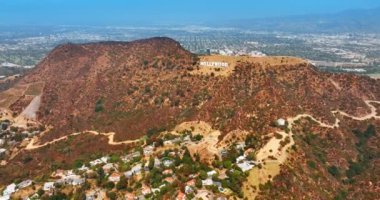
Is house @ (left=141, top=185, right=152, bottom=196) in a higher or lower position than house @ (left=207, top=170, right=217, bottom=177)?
lower

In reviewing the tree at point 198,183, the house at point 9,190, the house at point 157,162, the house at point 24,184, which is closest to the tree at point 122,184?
the house at point 157,162

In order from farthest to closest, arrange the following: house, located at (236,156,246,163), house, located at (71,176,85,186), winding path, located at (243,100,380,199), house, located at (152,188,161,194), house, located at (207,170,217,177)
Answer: house, located at (71,176,85,186) < house, located at (236,156,246,163) < house, located at (207,170,217,177) < winding path, located at (243,100,380,199) < house, located at (152,188,161,194)

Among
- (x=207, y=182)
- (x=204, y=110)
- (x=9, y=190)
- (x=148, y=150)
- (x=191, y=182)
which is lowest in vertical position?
(x=9, y=190)

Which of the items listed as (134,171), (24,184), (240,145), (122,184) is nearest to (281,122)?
(240,145)

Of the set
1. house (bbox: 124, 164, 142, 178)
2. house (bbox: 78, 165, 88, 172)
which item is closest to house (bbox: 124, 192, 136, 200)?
house (bbox: 124, 164, 142, 178)

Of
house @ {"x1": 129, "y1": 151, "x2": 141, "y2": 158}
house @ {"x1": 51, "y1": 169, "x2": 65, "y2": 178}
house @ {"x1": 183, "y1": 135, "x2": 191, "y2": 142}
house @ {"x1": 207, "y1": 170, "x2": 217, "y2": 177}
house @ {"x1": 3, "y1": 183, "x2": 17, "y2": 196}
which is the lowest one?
house @ {"x1": 3, "y1": 183, "x2": 17, "y2": 196}

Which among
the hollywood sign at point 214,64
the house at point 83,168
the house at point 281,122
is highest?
the hollywood sign at point 214,64

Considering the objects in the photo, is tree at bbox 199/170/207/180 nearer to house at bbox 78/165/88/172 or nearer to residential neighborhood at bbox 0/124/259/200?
residential neighborhood at bbox 0/124/259/200

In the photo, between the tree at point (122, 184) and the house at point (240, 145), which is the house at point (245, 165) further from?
the tree at point (122, 184)

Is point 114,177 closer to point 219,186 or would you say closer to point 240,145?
point 219,186
